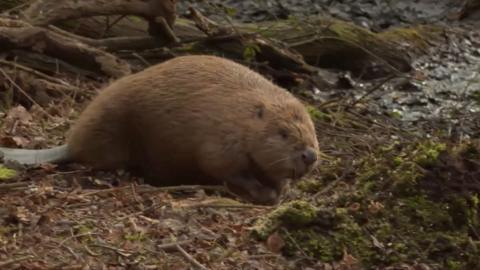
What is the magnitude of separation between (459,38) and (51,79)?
5666 mm

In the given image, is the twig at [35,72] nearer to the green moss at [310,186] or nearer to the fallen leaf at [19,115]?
the fallen leaf at [19,115]

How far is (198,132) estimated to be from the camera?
6973 mm

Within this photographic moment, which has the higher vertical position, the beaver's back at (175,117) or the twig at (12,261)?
the twig at (12,261)

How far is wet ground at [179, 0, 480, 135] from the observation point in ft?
35.4

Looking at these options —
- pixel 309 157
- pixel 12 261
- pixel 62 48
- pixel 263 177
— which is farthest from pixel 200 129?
pixel 62 48

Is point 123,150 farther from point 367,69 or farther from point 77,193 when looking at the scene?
point 367,69

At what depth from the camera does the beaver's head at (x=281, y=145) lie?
6.78 metres

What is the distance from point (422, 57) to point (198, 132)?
18.9ft

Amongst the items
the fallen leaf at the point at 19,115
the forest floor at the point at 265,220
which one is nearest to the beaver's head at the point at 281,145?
the forest floor at the point at 265,220

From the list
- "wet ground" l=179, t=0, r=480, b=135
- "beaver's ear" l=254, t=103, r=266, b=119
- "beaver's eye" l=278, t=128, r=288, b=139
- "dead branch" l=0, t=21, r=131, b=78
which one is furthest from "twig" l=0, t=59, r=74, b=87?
"beaver's eye" l=278, t=128, r=288, b=139

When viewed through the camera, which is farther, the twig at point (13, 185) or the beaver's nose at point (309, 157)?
the beaver's nose at point (309, 157)

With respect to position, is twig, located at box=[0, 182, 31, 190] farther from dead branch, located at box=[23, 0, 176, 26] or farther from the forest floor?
dead branch, located at box=[23, 0, 176, 26]

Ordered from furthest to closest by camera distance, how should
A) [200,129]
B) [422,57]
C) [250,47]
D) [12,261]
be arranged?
[422,57] → [250,47] → [200,129] → [12,261]

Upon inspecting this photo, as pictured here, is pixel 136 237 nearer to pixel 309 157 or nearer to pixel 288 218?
pixel 288 218
